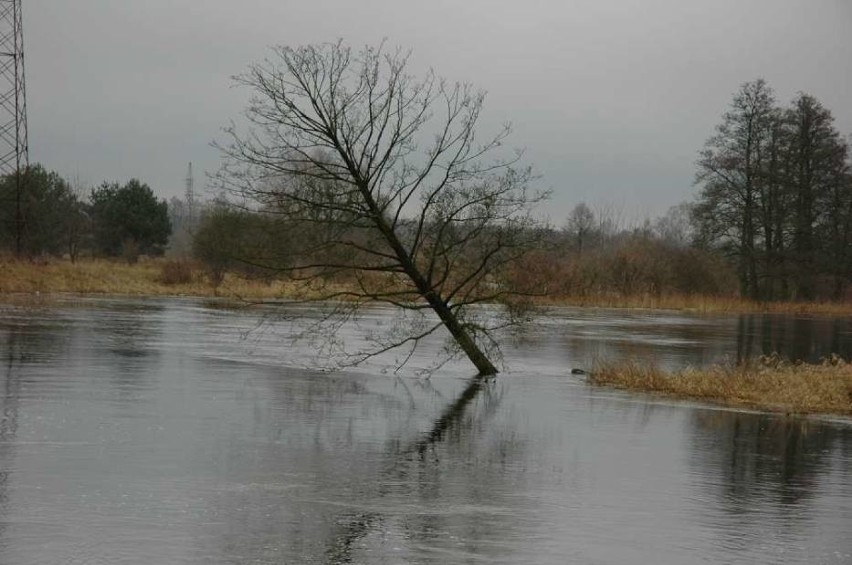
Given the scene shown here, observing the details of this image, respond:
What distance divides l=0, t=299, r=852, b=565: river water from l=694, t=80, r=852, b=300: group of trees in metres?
49.6

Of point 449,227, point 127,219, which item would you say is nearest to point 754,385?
point 449,227

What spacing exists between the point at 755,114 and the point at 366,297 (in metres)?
54.3

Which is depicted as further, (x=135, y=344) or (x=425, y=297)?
(x=135, y=344)

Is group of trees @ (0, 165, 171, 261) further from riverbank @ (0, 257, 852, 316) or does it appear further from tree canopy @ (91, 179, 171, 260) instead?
riverbank @ (0, 257, 852, 316)

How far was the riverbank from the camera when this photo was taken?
55.9 metres

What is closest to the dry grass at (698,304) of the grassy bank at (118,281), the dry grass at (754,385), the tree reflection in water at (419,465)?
the grassy bank at (118,281)

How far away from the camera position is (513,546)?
992 cm

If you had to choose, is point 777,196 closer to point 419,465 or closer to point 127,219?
point 127,219

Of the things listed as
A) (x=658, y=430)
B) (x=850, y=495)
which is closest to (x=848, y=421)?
(x=658, y=430)

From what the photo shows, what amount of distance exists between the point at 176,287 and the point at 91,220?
80.0ft

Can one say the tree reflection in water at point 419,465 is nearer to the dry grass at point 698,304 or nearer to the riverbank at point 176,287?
the riverbank at point 176,287

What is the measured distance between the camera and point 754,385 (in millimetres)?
24328

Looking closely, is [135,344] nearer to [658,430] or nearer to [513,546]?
[658,430]

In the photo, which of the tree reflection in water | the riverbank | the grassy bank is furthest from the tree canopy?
the tree reflection in water
